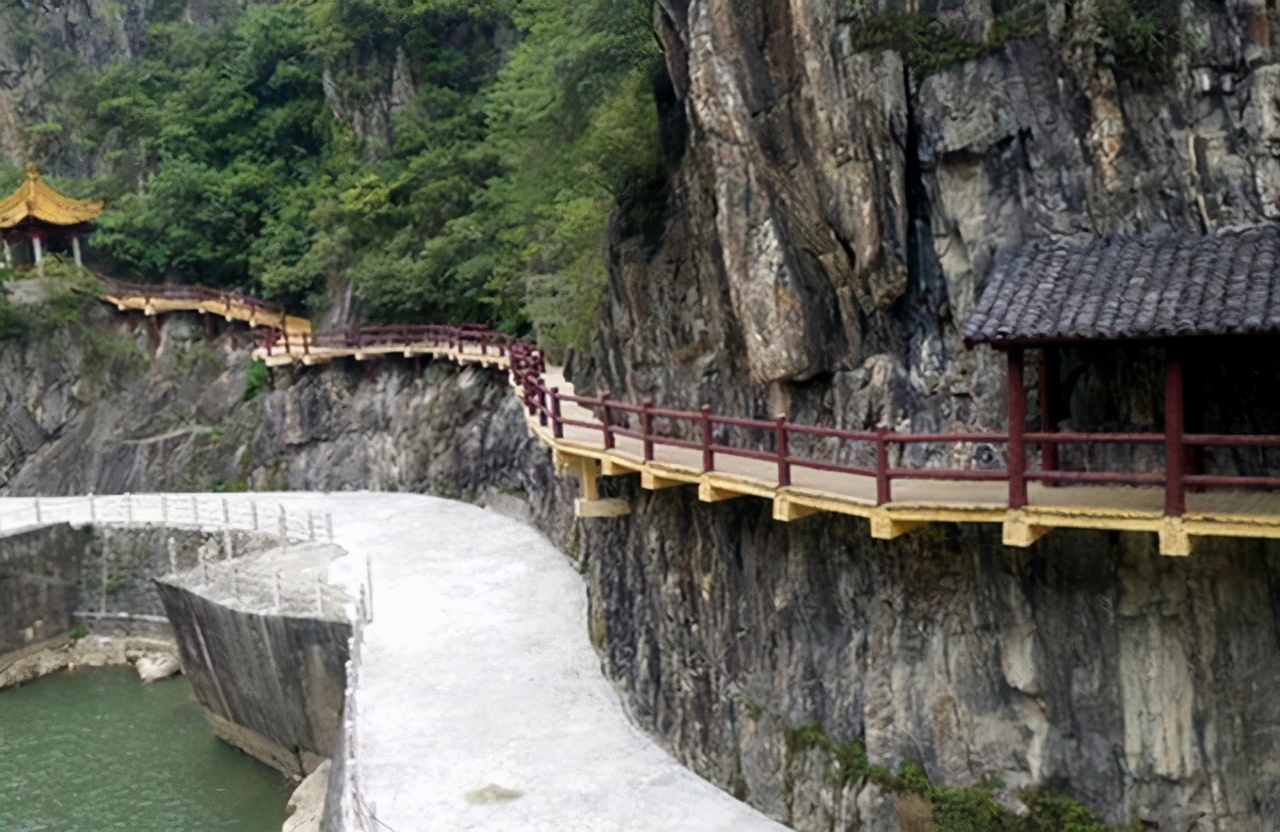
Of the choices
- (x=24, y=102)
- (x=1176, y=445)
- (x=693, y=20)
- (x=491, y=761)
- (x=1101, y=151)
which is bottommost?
(x=491, y=761)

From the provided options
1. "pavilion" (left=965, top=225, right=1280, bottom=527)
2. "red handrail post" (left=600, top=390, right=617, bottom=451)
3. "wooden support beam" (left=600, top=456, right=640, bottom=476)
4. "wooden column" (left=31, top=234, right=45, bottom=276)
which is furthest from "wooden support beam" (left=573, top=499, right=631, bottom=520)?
"wooden column" (left=31, top=234, right=45, bottom=276)

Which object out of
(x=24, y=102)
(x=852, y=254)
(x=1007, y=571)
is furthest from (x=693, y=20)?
(x=24, y=102)

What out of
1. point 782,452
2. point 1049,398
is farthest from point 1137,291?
point 782,452

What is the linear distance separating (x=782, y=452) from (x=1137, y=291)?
3.89m

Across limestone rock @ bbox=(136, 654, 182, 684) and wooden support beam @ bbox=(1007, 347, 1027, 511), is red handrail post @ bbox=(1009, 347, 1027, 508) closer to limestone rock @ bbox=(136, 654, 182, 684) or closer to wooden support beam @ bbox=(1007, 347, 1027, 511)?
wooden support beam @ bbox=(1007, 347, 1027, 511)

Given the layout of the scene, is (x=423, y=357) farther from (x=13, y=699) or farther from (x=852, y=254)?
(x=852, y=254)

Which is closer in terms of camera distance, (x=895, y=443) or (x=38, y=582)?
(x=895, y=443)

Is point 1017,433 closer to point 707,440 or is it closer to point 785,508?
point 785,508

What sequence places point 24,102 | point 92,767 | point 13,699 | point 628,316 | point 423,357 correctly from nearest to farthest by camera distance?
1. point 628,316
2. point 92,767
3. point 13,699
4. point 423,357
5. point 24,102

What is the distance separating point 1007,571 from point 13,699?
23605 millimetres

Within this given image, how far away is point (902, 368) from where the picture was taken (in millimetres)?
13547

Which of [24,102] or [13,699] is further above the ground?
[24,102]

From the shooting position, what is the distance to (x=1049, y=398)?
1227cm

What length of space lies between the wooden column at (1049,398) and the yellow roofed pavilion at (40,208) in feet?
133
